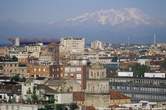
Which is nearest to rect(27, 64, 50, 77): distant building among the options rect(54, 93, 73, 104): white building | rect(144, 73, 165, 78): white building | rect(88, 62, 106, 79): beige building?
rect(144, 73, 165, 78): white building

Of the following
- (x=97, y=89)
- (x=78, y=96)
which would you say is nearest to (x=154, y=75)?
(x=97, y=89)

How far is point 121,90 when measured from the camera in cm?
5188

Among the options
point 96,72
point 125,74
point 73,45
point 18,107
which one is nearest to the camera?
point 18,107

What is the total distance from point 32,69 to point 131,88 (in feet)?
26.9

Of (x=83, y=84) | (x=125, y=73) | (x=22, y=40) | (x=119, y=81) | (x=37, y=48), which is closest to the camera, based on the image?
(x=83, y=84)

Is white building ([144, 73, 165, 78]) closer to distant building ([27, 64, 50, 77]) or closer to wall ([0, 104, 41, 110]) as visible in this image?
distant building ([27, 64, 50, 77])

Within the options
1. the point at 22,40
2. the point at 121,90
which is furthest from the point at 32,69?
the point at 22,40

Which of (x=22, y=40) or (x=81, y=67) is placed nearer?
(x=81, y=67)

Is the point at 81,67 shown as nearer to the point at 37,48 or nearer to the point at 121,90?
the point at 121,90

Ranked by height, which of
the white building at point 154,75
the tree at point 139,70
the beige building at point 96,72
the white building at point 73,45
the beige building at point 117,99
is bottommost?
the beige building at point 117,99

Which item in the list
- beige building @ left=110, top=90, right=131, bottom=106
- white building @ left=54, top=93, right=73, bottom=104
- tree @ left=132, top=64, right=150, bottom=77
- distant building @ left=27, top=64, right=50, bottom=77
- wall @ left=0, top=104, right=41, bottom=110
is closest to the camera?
wall @ left=0, top=104, right=41, bottom=110

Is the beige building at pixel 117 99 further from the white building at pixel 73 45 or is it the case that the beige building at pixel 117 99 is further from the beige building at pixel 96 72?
the white building at pixel 73 45

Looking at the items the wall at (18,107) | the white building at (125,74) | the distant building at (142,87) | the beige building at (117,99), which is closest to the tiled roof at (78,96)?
the beige building at (117,99)

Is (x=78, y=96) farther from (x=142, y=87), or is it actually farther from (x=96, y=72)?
(x=142, y=87)
